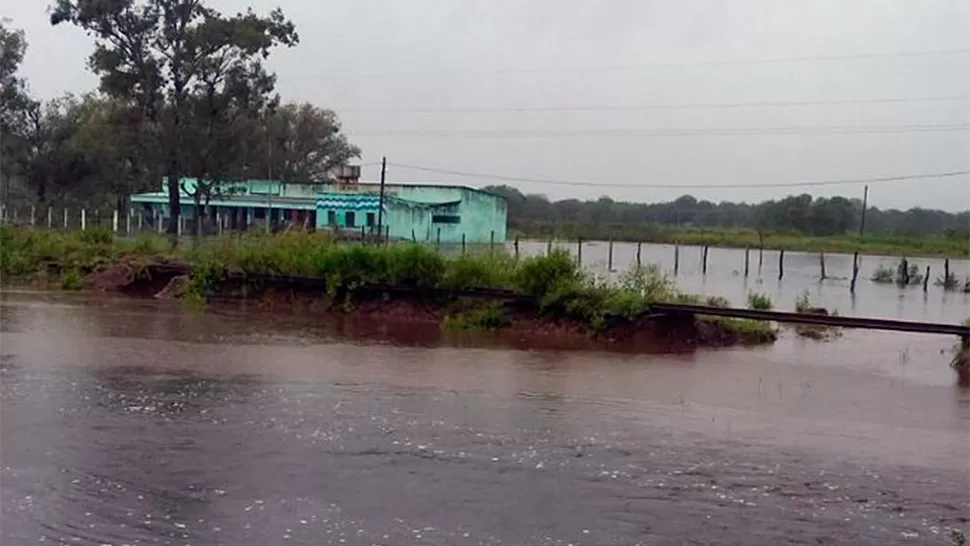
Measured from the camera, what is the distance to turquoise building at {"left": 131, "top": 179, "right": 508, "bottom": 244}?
54.1 metres

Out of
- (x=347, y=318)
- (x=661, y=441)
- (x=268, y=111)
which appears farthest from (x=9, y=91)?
(x=661, y=441)

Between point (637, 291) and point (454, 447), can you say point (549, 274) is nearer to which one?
point (637, 291)

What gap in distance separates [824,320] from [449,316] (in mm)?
7815

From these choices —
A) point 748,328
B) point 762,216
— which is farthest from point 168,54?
point 762,216

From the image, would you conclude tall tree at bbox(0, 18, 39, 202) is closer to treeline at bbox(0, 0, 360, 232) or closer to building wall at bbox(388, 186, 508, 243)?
treeline at bbox(0, 0, 360, 232)

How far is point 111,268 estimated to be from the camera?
1165 inches

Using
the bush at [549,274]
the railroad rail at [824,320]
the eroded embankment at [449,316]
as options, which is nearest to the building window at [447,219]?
the eroded embankment at [449,316]

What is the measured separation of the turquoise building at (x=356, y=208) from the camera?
54125 mm

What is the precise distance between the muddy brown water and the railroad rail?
1.35 meters

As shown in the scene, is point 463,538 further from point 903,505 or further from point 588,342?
point 588,342

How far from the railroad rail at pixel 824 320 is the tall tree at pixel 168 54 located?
2861 cm

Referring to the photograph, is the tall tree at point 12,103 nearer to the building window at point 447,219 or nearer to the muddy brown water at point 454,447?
the building window at point 447,219

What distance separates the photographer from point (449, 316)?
78.8ft

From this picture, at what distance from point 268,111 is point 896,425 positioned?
3842cm
